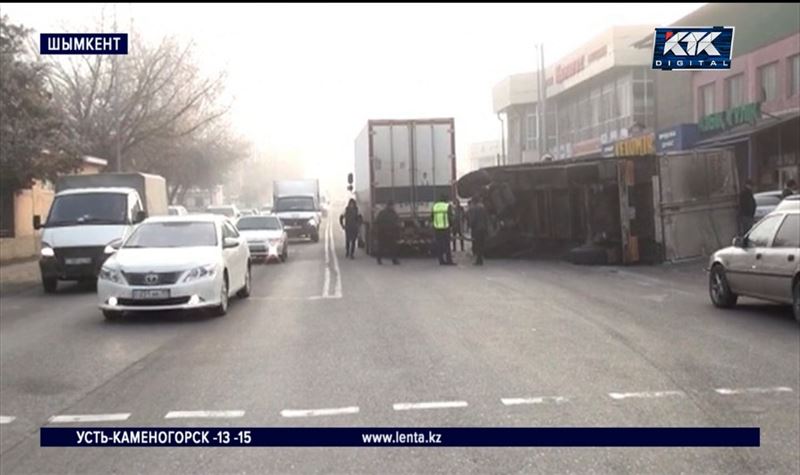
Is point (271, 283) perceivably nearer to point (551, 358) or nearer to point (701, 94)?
point (551, 358)

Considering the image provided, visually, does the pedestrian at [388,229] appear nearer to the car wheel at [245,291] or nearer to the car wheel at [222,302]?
the car wheel at [245,291]

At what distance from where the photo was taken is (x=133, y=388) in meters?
8.35

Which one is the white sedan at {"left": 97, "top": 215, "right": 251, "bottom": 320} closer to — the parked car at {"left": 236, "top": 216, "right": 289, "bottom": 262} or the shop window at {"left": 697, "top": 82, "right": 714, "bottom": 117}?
the parked car at {"left": 236, "top": 216, "right": 289, "bottom": 262}

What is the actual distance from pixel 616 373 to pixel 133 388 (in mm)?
4527

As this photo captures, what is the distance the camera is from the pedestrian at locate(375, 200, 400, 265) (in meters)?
23.4

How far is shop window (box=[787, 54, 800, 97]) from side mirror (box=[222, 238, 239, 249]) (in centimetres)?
2038

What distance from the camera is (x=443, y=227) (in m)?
22.4

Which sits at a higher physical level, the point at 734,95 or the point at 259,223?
the point at 734,95

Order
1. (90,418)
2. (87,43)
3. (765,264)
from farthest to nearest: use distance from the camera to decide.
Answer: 1. (765,264)
2. (90,418)
3. (87,43)

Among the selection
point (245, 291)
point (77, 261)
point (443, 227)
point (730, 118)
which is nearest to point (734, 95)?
point (730, 118)

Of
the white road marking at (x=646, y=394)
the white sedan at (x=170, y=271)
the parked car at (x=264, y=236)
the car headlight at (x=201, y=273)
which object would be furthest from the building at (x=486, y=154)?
the white road marking at (x=646, y=394)

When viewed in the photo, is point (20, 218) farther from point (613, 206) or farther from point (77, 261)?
point (613, 206)

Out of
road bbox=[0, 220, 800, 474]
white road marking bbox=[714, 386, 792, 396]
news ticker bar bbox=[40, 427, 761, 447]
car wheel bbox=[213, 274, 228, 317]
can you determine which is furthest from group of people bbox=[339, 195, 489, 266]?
news ticker bar bbox=[40, 427, 761, 447]

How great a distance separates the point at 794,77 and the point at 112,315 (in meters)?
23.2
